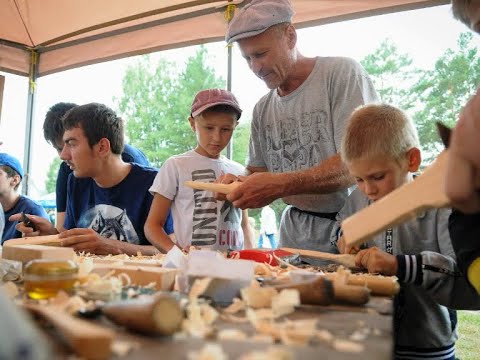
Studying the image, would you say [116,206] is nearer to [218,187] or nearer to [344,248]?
[218,187]

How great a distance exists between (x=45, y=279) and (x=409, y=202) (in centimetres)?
56

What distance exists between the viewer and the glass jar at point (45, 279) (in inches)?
28.1

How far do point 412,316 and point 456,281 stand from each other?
0.21 m

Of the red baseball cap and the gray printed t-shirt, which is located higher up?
the red baseball cap

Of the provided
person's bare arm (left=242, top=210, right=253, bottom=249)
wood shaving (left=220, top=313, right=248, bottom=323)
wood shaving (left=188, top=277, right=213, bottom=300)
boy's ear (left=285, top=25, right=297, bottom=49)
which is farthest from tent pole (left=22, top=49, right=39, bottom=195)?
wood shaving (left=220, top=313, right=248, bottom=323)

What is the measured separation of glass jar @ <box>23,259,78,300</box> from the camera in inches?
28.1

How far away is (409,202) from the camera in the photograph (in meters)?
0.68

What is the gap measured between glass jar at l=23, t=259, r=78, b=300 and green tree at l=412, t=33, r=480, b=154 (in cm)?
248

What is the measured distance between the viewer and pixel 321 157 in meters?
1.72

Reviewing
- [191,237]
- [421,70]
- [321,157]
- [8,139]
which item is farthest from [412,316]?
[8,139]

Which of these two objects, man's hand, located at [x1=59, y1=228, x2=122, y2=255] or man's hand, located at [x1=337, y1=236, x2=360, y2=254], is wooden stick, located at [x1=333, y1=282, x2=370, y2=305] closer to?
man's hand, located at [x1=337, y1=236, x2=360, y2=254]

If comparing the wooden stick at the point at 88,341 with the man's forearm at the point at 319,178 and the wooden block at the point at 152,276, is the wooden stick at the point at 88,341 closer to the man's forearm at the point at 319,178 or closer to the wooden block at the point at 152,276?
the wooden block at the point at 152,276

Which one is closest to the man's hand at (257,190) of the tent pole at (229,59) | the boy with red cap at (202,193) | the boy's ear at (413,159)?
the boy's ear at (413,159)

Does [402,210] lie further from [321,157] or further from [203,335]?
[321,157]
